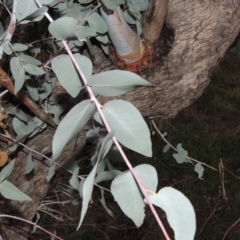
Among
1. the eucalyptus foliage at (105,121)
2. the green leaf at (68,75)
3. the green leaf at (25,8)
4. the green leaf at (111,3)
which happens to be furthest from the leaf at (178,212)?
the green leaf at (111,3)

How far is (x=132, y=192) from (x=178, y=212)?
4 cm

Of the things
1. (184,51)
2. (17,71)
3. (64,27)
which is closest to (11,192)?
(17,71)

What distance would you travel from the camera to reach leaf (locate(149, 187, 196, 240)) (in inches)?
16.3

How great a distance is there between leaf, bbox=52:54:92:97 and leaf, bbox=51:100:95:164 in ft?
0.15

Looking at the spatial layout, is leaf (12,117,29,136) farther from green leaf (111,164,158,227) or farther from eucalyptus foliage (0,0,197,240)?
green leaf (111,164,158,227)

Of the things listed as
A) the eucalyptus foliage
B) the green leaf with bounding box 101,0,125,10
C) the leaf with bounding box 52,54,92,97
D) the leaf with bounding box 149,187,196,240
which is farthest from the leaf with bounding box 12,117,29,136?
the leaf with bounding box 149,187,196,240

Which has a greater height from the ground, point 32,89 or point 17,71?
point 17,71

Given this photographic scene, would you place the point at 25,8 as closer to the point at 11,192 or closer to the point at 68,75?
the point at 68,75

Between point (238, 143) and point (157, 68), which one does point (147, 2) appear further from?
point (238, 143)

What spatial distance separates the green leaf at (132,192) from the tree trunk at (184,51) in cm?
48

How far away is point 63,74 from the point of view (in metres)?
0.52

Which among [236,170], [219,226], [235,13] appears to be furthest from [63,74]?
[236,170]

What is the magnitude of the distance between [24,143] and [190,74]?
32cm

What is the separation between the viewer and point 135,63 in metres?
0.91
